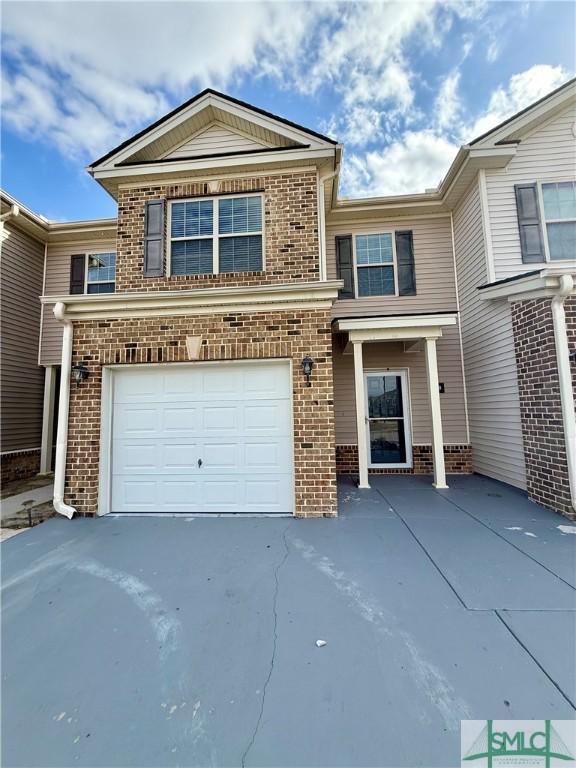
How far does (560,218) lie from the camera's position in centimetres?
626

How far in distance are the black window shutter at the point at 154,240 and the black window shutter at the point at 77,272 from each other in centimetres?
422

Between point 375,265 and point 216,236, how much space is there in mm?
3935

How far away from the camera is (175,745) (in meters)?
1.63

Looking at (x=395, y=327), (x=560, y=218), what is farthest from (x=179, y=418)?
(x=560, y=218)

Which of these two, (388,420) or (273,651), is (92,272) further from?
(273,651)

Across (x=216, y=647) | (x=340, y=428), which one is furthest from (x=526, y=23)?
(x=216, y=647)

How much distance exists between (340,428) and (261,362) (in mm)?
3221

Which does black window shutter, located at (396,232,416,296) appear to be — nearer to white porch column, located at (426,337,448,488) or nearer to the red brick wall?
white porch column, located at (426,337,448,488)

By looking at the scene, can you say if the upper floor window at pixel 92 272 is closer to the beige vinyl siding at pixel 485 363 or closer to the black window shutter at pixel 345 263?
the black window shutter at pixel 345 263

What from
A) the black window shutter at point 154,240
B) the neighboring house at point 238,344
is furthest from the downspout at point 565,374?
the black window shutter at point 154,240

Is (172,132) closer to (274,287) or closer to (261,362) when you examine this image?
(274,287)

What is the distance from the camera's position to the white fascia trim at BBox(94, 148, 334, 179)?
18.3 feet

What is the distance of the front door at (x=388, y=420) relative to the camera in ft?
24.1

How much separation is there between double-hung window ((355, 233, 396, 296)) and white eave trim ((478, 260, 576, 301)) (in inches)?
89.4
